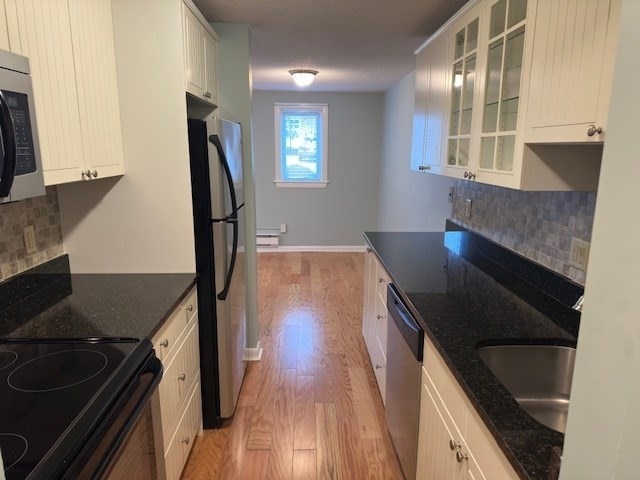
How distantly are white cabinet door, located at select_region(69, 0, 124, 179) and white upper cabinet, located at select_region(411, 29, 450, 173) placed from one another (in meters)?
1.68

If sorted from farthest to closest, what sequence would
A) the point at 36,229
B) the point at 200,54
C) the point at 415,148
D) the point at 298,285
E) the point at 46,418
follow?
the point at 298,285 < the point at 415,148 < the point at 200,54 < the point at 36,229 < the point at 46,418

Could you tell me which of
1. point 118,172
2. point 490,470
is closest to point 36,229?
point 118,172

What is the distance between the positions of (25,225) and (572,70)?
2102 millimetres

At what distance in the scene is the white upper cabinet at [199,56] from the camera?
2.04m

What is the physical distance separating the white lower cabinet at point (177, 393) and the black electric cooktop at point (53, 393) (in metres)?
0.26

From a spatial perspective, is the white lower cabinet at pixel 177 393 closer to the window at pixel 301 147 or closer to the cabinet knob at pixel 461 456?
the cabinet knob at pixel 461 456

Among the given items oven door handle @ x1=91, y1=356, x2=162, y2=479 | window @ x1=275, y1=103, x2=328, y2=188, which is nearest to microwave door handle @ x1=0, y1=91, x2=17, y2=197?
oven door handle @ x1=91, y1=356, x2=162, y2=479

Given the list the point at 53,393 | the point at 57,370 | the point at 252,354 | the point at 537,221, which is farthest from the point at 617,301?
the point at 252,354

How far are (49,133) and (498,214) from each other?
215cm

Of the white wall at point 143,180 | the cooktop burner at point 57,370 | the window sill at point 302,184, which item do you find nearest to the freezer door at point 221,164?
the white wall at point 143,180

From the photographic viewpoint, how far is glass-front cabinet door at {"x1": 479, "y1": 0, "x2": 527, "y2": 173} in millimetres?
1630

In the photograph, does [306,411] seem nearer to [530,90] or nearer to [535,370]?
[535,370]

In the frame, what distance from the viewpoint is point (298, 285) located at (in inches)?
197

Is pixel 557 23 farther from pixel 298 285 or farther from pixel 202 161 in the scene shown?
pixel 298 285
